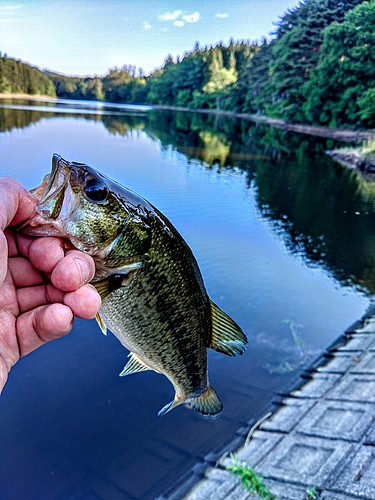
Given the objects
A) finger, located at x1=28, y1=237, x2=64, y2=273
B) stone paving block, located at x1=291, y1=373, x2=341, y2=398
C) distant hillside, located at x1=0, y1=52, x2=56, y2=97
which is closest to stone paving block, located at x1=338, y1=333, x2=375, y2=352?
stone paving block, located at x1=291, y1=373, x2=341, y2=398

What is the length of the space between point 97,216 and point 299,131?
5474 centimetres

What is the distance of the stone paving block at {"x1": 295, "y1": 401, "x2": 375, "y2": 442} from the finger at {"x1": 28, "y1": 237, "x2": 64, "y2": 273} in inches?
163

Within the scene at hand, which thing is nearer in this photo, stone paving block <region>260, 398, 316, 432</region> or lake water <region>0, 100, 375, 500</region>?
lake water <region>0, 100, 375, 500</region>

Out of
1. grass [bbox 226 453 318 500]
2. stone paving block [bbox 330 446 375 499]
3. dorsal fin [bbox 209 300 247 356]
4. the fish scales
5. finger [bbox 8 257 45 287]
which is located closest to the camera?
finger [bbox 8 257 45 287]

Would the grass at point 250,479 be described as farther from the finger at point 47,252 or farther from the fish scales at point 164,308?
the finger at point 47,252

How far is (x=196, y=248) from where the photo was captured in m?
10.9

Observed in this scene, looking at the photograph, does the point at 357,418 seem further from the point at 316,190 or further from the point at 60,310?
the point at 316,190

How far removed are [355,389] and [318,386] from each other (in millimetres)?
662

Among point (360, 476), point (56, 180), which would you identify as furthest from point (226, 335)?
point (360, 476)

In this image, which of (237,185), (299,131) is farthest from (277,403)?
(299,131)

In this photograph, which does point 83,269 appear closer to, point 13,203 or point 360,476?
point 13,203

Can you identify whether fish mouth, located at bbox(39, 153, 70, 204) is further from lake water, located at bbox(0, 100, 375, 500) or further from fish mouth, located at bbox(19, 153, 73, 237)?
A: lake water, located at bbox(0, 100, 375, 500)

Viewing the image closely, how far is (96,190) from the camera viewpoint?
1.80 metres

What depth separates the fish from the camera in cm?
172
